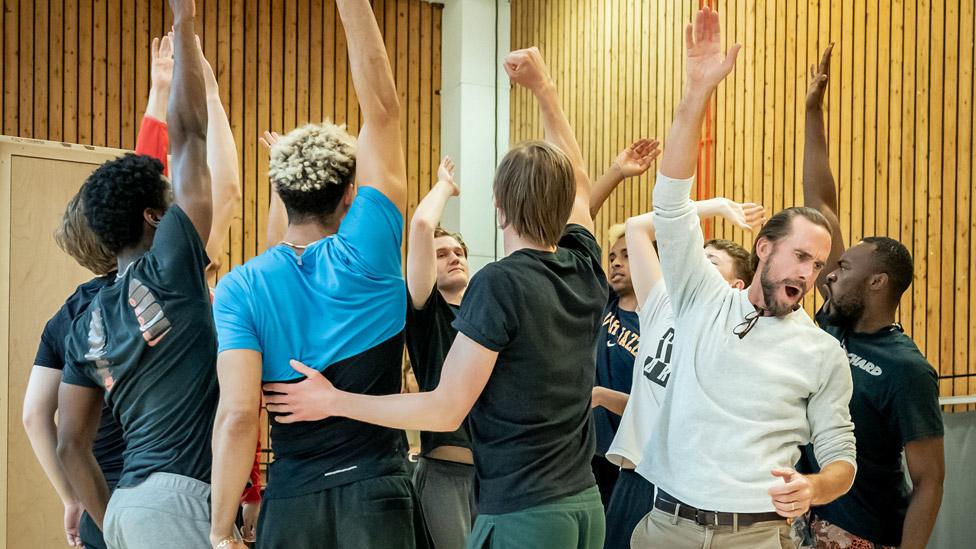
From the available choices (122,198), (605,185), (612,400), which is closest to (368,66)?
(122,198)

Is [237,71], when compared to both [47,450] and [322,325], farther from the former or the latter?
[322,325]

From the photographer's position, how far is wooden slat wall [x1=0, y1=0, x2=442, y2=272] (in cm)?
737

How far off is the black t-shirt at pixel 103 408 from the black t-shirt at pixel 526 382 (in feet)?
4.12

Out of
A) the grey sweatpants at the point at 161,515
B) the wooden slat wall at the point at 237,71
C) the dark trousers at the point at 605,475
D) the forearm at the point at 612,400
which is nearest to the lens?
the grey sweatpants at the point at 161,515

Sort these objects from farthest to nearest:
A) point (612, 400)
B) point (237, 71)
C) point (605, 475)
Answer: point (237, 71) → point (605, 475) → point (612, 400)

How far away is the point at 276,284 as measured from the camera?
86.5 inches

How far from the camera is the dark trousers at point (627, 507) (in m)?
3.30

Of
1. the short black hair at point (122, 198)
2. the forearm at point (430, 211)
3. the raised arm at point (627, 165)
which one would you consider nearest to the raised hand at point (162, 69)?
the short black hair at point (122, 198)

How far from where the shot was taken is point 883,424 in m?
3.13

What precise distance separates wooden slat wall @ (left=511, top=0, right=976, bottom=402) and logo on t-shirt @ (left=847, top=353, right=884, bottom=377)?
2.55 metres

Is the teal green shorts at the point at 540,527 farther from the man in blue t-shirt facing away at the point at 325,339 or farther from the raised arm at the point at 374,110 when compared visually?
the raised arm at the point at 374,110

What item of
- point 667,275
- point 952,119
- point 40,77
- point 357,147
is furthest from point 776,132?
point 40,77

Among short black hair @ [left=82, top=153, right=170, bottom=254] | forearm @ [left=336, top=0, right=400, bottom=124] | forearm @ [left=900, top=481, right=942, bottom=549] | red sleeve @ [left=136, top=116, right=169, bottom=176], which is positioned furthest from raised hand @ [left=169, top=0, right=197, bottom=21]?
forearm @ [left=900, top=481, right=942, bottom=549]

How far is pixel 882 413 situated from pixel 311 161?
2.14 metres
